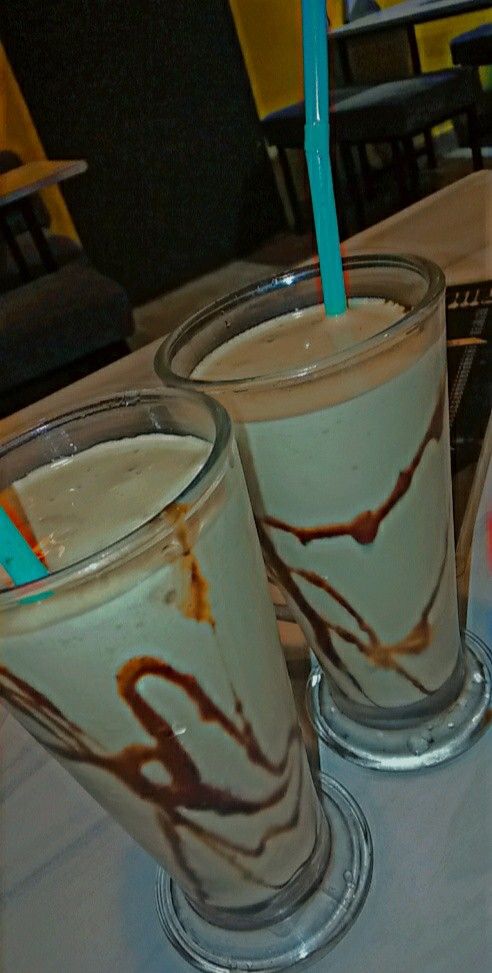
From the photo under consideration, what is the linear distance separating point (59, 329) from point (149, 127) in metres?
1.36

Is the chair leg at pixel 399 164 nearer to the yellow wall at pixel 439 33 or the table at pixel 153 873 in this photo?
the yellow wall at pixel 439 33

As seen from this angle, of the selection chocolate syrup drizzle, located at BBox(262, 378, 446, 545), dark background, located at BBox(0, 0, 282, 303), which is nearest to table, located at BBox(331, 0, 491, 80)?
dark background, located at BBox(0, 0, 282, 303)

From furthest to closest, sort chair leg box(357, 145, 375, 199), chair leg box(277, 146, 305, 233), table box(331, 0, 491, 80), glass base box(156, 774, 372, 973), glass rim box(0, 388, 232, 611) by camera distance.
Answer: chair leg box(277, 146, 305, 233)
chair leg box(357, 145, 375, 199)
table box(331, 0, 491, 80)
glass base box(156, 774, 372, 973)
glass rim box(0, 388, 232, 611)

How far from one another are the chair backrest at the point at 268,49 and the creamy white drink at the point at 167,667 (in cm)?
284

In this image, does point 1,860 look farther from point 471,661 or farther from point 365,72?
point 365,72

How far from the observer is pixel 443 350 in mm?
302

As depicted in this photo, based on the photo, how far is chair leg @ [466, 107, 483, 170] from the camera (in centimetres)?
229

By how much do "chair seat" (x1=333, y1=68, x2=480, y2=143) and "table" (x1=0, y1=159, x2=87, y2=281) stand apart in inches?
31.5

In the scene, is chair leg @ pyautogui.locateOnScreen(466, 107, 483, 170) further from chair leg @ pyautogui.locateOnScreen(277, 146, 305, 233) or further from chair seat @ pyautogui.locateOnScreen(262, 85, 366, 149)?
chair leg @ pyautogui.locateOnScreen(277, 146, 305, 233)

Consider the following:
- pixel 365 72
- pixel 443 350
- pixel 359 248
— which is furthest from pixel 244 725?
pixel 365 72

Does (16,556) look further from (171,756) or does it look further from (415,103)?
(415,103)

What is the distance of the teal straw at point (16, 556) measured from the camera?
23cm

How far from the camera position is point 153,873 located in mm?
349

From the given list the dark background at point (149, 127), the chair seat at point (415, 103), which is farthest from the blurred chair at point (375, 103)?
the dark background at point (149, 127)
